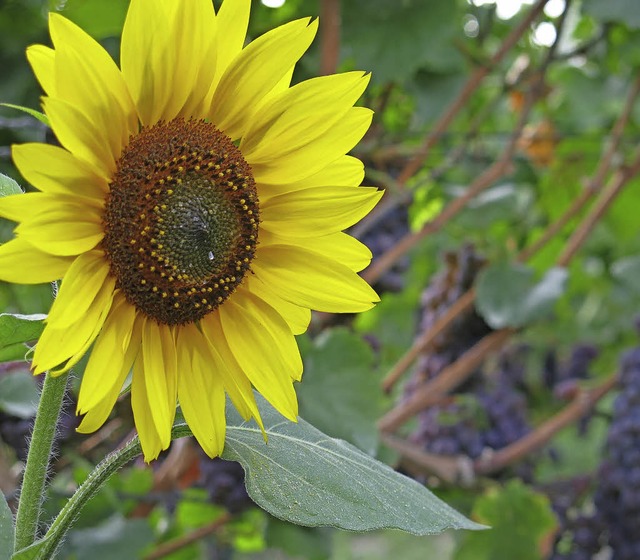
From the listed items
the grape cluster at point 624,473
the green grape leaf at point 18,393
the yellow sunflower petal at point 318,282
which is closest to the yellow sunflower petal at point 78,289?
the yellow sunflower petal at point 318,282

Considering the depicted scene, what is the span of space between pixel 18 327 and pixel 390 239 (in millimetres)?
860

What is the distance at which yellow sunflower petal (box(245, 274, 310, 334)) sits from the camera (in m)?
0.55

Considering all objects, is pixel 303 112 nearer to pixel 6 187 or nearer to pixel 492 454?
pixel 6 187

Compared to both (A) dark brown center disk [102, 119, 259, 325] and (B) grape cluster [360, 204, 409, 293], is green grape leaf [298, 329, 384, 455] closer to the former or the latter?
(B) grape cluster [360, 204, 409, 293]

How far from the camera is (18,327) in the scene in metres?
0.47

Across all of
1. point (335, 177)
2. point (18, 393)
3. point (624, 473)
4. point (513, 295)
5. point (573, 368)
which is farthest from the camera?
point (573, 368)

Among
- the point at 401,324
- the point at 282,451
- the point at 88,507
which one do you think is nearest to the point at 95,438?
the point at 88,507

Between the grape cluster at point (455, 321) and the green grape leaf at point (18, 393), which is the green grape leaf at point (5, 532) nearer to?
the green grape leaf at point (18, 393)

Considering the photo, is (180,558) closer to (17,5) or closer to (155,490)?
(155,490)

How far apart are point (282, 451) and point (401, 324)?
1.25 meters

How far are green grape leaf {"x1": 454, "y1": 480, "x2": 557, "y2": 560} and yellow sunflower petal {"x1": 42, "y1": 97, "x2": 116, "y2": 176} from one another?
876mm

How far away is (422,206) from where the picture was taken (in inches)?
59.4

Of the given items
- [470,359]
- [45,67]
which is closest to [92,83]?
[45,67]

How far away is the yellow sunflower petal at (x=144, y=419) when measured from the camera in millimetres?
493
